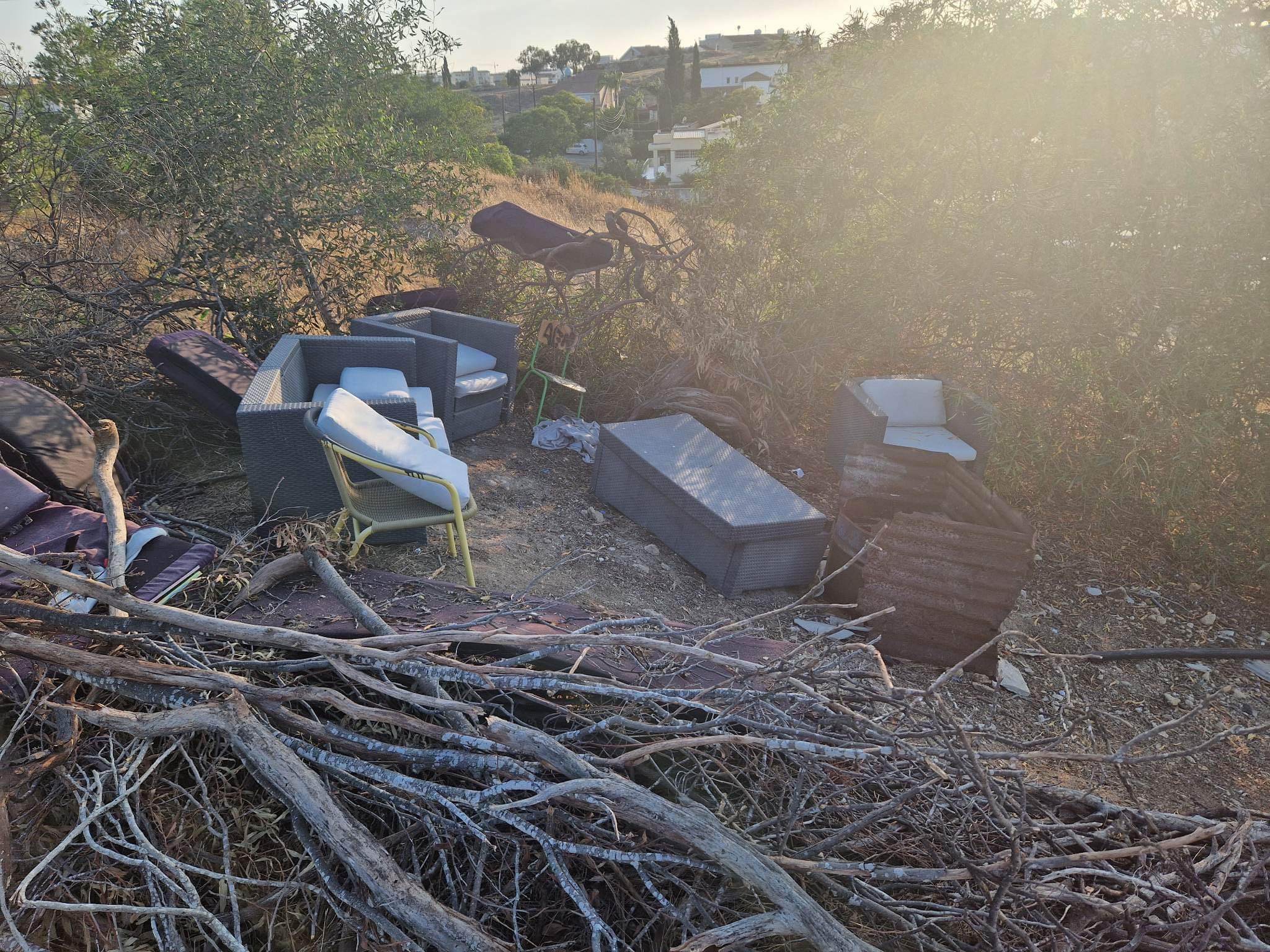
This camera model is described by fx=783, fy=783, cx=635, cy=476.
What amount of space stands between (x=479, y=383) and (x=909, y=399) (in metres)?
3.22

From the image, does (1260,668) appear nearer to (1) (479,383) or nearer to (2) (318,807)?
(2) (318,807)

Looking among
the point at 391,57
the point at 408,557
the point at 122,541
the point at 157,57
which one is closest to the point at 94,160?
the point at 157,57

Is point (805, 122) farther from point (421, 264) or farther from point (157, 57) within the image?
point (157, 57)

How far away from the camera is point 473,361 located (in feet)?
20.1

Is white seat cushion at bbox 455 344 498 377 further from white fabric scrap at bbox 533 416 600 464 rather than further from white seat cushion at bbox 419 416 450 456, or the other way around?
→ white seat cushion at bbox 419 416 450 456

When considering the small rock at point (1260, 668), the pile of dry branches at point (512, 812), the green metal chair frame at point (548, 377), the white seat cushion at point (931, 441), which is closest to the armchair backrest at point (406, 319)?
the green metal chair frame at point (548, 377)

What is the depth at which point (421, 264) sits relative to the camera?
292 inches

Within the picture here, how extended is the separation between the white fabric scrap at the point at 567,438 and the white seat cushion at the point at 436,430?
1.12m

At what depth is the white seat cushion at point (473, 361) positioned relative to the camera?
602 centimetres

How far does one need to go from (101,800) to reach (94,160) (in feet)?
17.1

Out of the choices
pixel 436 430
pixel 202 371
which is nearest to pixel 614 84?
pixel 436 430

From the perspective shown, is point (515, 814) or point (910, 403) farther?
point (910, 403)

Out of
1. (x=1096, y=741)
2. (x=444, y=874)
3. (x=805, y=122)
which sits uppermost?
(x=805, y=122)

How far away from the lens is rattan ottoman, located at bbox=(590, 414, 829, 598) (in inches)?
169
